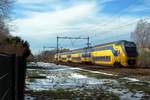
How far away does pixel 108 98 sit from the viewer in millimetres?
13906

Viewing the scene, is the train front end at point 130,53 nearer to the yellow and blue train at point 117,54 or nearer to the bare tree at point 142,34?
the yellow and blue train at point 117,54

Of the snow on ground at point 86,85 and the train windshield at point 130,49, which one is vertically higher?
the train windshield at point 130,49

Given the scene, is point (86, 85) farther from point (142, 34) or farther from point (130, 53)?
point (142, 34)

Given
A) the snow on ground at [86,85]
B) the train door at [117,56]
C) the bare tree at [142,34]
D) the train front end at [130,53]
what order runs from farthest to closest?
1. the bare tree at [142,34]
2. the train door at [117,56]
3. the train front end at [130,53]
4. the snow on ground at [86,85]

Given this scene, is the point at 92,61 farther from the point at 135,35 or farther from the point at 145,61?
the point at 135,35

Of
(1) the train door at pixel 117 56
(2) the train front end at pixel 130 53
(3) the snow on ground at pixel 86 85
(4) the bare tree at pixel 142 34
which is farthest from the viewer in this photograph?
(4) the bare tree at pixel 142 34

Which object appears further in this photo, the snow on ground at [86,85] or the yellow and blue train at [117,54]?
the yellow and blue train at [117,54]

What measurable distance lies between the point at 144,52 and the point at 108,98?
160 ft

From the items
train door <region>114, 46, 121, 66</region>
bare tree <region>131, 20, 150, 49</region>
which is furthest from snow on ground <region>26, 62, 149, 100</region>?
bare tree <region>131, 20, 150, 49</region>

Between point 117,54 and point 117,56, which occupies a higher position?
point 117,54

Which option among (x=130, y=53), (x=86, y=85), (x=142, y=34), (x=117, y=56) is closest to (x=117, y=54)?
(x=117, y=56)

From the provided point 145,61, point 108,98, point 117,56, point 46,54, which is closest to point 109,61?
point 117,56

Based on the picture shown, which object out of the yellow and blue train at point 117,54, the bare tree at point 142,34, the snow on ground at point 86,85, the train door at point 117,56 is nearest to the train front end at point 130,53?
the yellow and blue train at point 117,54

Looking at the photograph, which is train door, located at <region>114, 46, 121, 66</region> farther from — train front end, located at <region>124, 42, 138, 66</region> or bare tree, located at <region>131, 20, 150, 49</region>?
bare tree, located at <region>131, 20, 150, 49</region>
